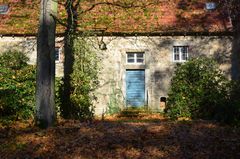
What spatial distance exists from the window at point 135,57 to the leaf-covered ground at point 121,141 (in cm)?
972

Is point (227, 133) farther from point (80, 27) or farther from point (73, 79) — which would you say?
point (80, 27)

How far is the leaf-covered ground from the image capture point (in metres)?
9.00

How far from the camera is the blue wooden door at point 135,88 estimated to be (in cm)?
2088

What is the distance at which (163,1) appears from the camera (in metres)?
22.6

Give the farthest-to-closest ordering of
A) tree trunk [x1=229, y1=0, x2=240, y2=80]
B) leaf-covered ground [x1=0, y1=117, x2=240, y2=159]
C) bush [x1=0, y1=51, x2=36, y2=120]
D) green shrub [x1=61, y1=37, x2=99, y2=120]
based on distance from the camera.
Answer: tree trunk [x1=229, y1=0, x2=240, y2=80] < green shrub [x1=61, y1=37, x2=99, y2=120] < bush [x1=0, y1=51, x2=36, y2=120] < leaf-covered ground [x1=0, y1=117, x2=240, y2=159]

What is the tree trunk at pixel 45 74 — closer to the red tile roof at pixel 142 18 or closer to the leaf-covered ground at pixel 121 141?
the leaf-covered ground at pixel 121 141

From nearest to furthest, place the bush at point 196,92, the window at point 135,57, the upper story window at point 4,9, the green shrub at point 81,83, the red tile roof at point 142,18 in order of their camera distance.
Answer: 1. the bush at point 196,92
2. the green shrub at point 81,83
3. the red tile roof at point 142,18
4. the window at point 135,57
5. the upper story window at point 4,9

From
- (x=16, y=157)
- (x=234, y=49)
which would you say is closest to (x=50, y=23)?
(x=16, y=157)

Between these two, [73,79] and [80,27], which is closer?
[73,79]

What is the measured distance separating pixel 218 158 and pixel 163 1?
50.6 ft

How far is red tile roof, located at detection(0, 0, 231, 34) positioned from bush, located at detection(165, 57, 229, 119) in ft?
13.6

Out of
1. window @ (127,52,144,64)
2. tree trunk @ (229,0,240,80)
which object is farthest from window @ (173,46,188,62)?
tree trunk @ (229,0,240,80)

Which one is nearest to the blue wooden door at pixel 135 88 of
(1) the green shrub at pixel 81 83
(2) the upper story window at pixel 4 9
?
(1) the green shrub at pixel 81 83

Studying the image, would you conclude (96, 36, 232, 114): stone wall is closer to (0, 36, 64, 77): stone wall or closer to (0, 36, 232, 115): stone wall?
(0, 36, 232, 115): stone wall
